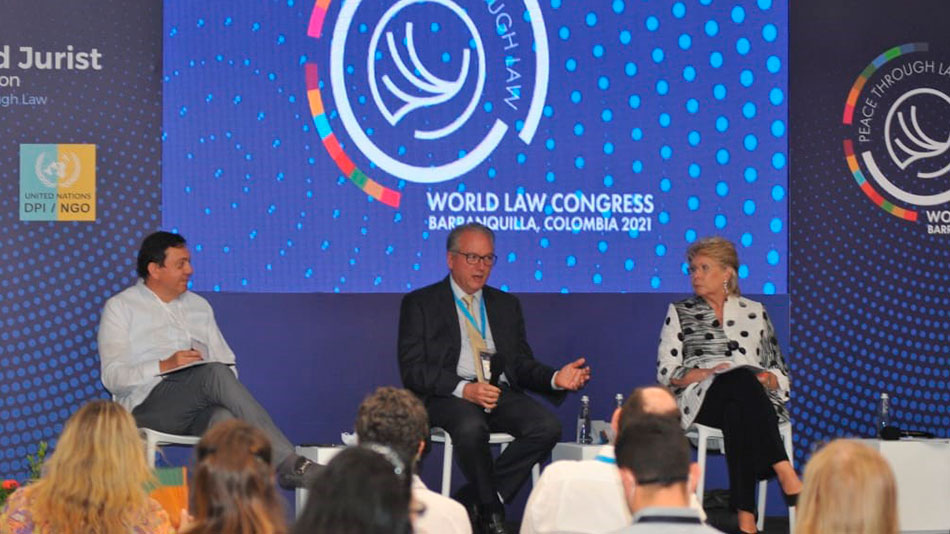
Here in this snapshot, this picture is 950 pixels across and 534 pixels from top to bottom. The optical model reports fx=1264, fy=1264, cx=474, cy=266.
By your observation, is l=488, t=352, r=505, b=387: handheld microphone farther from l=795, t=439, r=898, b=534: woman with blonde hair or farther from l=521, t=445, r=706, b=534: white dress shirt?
l=795, t=439, r=898, b=534: woman with blonde hair

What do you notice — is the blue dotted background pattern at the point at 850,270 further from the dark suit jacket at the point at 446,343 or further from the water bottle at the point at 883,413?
the dark suit jacket at the point at 446,343

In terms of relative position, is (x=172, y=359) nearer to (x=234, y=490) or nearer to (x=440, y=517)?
(x=440, y=517)

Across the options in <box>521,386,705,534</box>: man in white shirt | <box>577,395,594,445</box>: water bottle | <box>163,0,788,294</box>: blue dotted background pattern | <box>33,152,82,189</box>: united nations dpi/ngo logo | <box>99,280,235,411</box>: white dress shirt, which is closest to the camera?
<box>521,386,705,534</box>: man in white shirt

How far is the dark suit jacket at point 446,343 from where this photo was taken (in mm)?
5434

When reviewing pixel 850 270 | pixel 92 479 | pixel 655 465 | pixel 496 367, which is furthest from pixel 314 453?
pixel 655 465

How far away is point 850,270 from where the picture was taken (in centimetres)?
631

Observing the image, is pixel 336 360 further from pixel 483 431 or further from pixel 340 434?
pixel 483 431

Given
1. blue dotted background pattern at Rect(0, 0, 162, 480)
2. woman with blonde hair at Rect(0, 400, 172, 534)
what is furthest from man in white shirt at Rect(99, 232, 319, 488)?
woman with blonde hair at Rect(0, 400, 172, 534)

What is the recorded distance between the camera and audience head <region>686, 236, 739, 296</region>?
562 cm

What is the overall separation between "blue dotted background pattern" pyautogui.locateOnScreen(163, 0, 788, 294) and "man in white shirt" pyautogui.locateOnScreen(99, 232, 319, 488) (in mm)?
405

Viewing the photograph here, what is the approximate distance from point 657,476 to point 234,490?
0.76 metres

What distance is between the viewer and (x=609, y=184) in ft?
20.2

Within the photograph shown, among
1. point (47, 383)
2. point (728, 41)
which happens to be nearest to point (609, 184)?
point (728, 41)

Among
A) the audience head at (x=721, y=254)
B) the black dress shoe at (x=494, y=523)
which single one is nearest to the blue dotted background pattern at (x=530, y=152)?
the audience head at (x=721, y=254)
